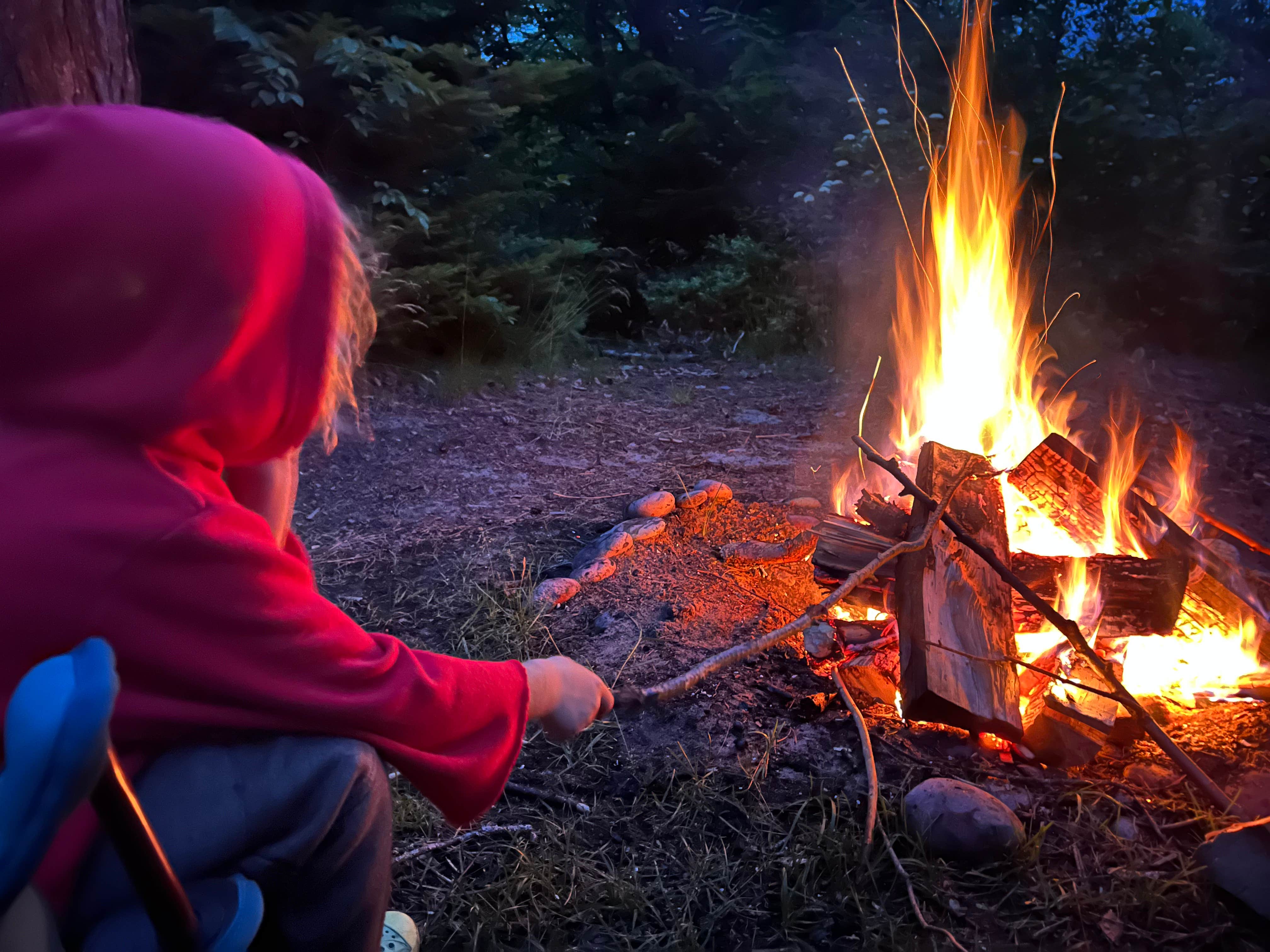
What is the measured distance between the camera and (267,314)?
40.8 inches

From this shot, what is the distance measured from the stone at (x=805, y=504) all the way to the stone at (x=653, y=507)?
0.55 meters

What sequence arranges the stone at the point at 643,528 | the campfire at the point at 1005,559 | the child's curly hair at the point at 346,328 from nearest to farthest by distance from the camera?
the child's curly hair at the point at 346,328
the campfire at the point at 1005,559
the stone at the point at 643,528

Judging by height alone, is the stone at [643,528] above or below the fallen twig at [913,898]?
above

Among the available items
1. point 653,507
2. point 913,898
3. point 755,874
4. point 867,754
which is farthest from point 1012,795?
point 653,507

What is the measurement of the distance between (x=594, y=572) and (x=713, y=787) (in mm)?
1165

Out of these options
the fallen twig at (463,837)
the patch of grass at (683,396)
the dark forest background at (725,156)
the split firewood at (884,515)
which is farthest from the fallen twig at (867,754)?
the patch of grass at (683,396)

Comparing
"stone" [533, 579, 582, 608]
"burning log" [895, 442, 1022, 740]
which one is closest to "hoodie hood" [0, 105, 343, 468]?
"burning log" [895, 442, 1022, 740]

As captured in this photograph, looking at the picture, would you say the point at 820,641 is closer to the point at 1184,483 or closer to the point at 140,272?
the point at 1184,483

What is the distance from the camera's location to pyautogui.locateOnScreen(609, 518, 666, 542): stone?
335 cm

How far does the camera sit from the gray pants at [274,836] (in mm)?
965

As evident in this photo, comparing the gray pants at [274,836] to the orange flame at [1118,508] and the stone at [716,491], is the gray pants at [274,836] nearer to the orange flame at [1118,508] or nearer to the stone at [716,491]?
the orange flame at [1118,508]

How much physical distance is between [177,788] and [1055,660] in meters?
2.27

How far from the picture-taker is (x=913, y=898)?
1689 millimetres

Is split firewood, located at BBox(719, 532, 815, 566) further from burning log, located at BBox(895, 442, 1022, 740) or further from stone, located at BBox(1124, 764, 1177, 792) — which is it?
stone, located at BBox(1124, 764, 1177, 792)
